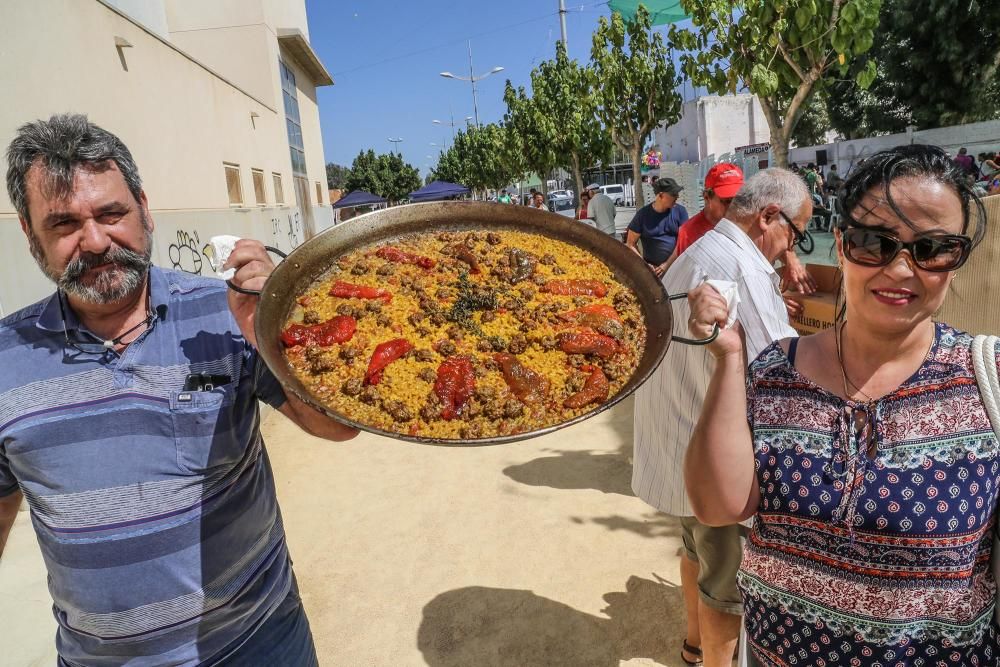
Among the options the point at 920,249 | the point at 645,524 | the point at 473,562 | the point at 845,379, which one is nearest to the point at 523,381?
the point at 845,379

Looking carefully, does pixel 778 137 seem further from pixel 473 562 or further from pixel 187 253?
pixel 187 253

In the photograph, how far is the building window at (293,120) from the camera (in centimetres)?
1889

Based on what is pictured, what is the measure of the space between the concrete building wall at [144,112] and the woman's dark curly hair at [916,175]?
499cm

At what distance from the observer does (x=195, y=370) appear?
1785 mm

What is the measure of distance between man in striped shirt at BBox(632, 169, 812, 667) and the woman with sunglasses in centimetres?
79

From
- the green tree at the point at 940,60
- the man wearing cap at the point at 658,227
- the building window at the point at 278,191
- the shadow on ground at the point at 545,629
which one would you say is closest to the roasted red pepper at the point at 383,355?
the shadow on ground at the point at 545,629

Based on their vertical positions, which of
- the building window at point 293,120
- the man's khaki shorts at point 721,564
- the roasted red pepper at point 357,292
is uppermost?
the building window at point 293,120

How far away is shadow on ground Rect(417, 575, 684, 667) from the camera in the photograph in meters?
3.15

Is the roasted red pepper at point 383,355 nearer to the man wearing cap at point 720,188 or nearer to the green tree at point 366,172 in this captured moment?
the man wearing cap at point 720,188

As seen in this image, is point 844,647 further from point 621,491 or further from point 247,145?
point 247,145

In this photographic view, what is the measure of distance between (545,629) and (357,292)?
2.29 metres

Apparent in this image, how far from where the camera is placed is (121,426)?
166 centimetres

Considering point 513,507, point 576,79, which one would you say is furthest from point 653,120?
point 513,507

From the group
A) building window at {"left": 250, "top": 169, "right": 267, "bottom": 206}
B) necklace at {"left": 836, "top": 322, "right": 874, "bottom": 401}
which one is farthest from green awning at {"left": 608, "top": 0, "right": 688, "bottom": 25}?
necklace at {"left": 836, "top": 322, "right": 874, "bottom": 401}
